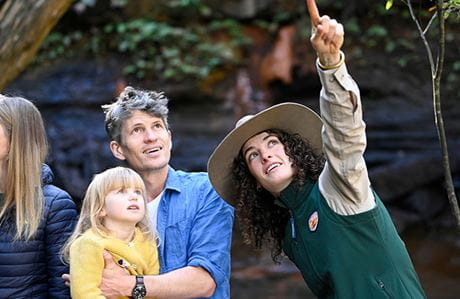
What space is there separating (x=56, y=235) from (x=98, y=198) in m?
0.22

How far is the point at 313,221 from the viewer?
2643 millimetres

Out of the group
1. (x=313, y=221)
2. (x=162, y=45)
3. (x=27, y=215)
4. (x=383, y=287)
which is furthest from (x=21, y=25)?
(x=162, y=45)

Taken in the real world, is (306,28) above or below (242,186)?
above

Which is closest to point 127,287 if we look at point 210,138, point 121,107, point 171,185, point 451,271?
point 171,185

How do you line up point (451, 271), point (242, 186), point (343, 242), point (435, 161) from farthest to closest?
1. point (435, 161)
2. point (451, 271)
3. point (242, 186)
4. point (343, 242)

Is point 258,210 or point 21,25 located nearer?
point 258,210

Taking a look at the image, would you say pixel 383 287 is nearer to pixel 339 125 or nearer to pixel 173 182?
Result: pixel 339 125

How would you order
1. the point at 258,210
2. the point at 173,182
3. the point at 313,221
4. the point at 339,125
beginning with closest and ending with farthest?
the point at 339,125 → the point at 313,221 → the point at 258,210 → the point at 173,182

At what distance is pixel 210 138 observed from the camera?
9.73 m

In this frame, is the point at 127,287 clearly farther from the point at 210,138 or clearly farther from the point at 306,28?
the point at 306,28

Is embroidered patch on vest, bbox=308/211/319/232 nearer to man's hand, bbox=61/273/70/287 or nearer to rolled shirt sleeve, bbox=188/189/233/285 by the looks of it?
rolled shirt sleeve, bbox=188/189/233/285

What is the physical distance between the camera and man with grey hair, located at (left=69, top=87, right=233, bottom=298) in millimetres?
2914

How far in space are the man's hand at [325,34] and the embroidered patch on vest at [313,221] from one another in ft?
2.07

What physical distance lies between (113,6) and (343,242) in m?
8.75
